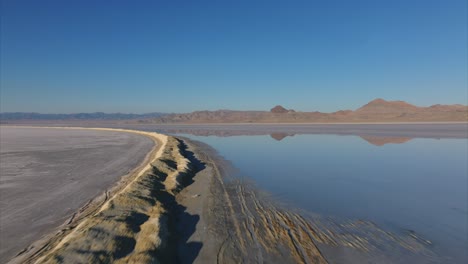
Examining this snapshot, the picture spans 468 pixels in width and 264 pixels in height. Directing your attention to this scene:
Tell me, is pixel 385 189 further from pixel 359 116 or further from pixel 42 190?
pixel 359 116

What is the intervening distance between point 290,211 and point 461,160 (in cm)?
1821

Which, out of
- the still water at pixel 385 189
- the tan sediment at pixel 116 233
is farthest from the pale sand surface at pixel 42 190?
the still water at pixel 385 189

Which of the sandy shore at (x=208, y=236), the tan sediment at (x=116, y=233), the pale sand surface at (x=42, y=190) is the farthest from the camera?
the pale sand surface at (x=42, y=190)

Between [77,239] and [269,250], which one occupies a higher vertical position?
[77,239]

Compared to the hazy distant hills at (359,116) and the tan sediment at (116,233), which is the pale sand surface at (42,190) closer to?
the tan sediment at (116,233)

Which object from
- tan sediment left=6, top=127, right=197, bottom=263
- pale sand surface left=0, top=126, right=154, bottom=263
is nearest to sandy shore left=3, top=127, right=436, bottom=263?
tan sediment left=6, top=127, right=197, bottom=263

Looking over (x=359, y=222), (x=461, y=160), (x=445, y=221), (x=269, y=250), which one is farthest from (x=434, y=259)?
(x=461, y=160)

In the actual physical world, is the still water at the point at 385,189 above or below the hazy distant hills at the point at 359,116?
below

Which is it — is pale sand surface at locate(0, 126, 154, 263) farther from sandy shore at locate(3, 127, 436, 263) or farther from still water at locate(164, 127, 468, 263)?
still water at locate(164, 127, 468, 263)

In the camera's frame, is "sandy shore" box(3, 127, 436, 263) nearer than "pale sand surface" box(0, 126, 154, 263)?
Yes

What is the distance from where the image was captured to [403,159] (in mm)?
20859

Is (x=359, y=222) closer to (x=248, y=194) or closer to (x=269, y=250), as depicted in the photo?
(x=269, y=250)

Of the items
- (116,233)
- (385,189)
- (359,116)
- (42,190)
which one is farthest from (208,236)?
(359,116)

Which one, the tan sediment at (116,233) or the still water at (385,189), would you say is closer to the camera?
the tan sediment at (116,233)
